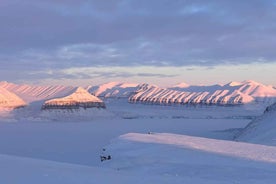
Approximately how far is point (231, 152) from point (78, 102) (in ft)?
216

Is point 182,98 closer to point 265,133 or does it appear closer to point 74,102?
point 74,102

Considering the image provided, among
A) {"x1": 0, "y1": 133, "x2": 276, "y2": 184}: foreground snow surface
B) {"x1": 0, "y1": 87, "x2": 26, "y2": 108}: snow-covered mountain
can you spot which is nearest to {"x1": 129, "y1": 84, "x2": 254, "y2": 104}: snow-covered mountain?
{"x1": 0, "y1": 87, "x2": 26, "y2": 108}: snow-covered mountain

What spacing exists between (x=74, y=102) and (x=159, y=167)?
66460mm

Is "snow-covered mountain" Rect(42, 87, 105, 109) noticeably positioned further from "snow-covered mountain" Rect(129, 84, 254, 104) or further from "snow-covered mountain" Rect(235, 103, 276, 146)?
"snow-covered mountain" Rect(129, 84, 254, 104)

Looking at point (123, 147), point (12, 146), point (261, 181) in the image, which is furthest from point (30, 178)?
point (12, 146)

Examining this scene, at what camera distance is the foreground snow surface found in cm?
792

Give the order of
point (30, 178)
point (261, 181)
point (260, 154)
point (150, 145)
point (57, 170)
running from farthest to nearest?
1. point (150, 145)
2. point (260, 154)
3. point (261, 181)
4. point (57, 170)
5. point (30, 178)

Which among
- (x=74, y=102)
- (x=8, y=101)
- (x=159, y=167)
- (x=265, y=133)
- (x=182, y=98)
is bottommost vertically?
(x=182, y=98)

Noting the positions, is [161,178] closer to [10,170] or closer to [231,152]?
[10,170]

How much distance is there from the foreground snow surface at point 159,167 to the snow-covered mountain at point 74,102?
56898 millimetres

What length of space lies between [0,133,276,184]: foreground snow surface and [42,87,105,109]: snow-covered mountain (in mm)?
56898

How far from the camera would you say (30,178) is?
748cm

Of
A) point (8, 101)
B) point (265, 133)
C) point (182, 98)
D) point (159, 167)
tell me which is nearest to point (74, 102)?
point (8, 101)

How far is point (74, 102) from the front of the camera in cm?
7944
